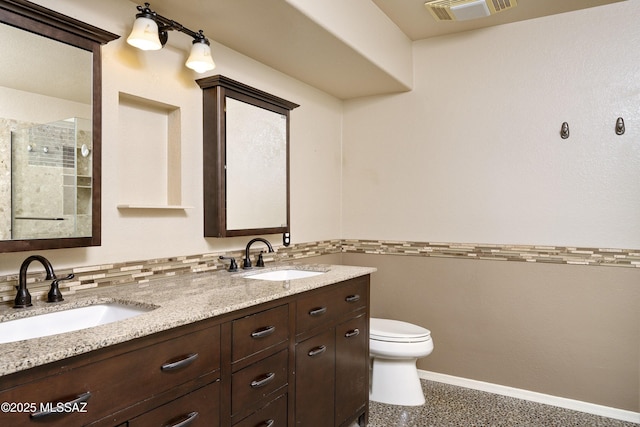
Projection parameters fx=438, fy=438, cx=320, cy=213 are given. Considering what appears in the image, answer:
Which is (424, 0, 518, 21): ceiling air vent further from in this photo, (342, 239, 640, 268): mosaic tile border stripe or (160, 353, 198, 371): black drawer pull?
(160, 353, 198, 371): black drawer pull

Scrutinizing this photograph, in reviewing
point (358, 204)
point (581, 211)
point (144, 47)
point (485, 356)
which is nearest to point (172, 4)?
point (144, 47)

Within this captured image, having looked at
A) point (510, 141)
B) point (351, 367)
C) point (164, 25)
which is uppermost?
point (164, 25)

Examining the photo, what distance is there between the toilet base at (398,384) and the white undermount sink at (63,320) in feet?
5.75

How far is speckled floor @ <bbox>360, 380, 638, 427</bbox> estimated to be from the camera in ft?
8.32

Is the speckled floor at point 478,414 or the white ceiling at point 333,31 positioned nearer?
the white ceiling at point 333,31

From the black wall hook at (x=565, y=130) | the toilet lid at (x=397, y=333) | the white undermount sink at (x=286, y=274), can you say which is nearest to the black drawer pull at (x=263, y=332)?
the white undermount sink at (x=286, y=274)

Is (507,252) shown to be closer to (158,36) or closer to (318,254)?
(318,254)

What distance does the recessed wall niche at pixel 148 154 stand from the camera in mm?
1995

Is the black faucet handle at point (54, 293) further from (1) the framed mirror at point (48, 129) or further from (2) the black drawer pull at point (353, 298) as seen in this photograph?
(2) the black drawer pull at point (353, 298)

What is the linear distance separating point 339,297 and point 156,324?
3.81 ft

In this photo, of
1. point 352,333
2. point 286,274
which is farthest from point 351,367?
point 286,274

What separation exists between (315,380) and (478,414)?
1229 mm

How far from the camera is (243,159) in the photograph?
2473 millimetres

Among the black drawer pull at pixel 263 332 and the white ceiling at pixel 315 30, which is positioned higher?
the white ceiling at pixel 315 30
